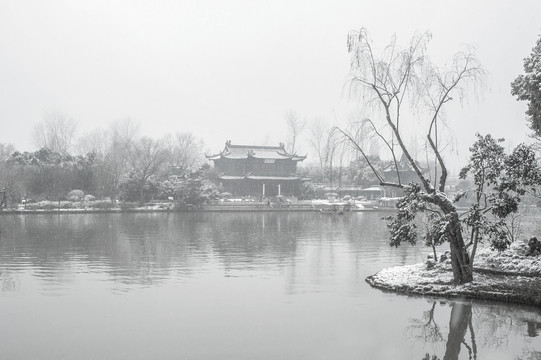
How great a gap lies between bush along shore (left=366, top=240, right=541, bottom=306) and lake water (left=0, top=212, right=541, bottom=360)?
0.29m

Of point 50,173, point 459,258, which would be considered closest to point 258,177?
point 50,173

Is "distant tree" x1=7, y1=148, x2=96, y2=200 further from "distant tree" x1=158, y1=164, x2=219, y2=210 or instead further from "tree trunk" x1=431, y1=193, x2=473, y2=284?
"tree trunk" x1=431, y1=193, x2=473, y2=284

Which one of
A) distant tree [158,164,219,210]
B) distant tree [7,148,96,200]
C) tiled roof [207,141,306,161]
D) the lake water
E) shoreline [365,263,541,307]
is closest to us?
the lake water

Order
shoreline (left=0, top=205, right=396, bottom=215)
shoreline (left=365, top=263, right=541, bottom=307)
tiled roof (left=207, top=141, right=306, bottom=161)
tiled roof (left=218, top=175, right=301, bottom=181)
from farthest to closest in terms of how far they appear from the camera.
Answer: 1. tiled roof (left=207, top=141, right=306, bottom=161)
2. tiled roof (left=218, top=175, right=301, bottom=181)
3. shoreline (left=0, top=205, right=396, bottom=215)
4. shoreline (left=365, top=263, right=541, bottom=307)

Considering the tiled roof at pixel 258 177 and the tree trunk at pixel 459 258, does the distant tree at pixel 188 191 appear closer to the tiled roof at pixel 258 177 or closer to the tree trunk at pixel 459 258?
the tiled roof at pixel 258 177

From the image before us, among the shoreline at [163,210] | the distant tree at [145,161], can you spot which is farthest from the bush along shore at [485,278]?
the distant tree at [145,161]

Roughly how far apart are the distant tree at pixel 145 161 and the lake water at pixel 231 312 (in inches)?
946

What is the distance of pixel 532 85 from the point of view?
10234 millimetres

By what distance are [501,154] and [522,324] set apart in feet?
11.0

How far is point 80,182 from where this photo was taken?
4147 cm

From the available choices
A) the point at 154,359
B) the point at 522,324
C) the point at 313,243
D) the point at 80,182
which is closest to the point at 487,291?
the point at 522,324

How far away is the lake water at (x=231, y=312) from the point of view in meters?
6.85

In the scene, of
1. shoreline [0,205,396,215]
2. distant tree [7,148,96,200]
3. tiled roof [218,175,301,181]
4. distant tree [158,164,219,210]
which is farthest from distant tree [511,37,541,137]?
tiled roof [218,175,301,181]

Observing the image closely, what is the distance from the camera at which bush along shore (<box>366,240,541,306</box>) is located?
30.9 feet
